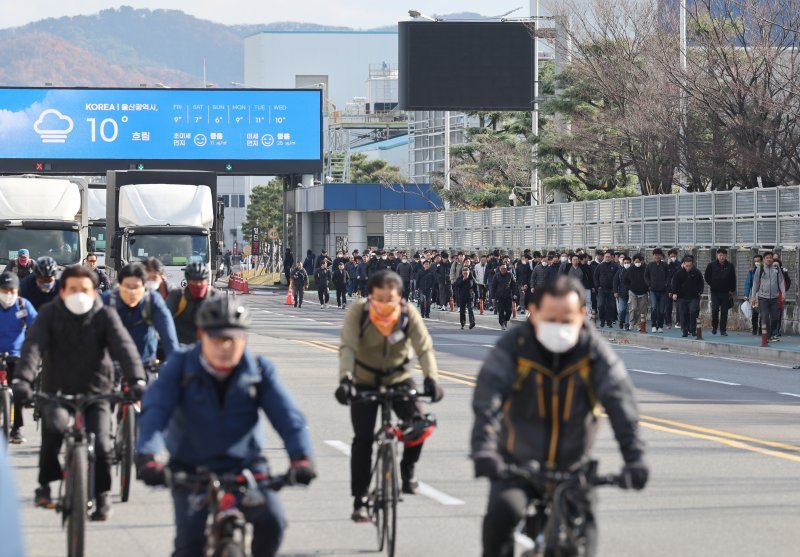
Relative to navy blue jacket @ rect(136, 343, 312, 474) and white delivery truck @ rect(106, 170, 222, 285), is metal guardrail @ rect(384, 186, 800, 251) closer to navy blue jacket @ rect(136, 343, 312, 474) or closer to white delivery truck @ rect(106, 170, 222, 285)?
white delivery truck @ rect(106, 170, 222, 285)

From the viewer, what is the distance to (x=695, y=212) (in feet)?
119

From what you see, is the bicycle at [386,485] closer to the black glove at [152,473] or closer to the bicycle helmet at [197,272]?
the black glove at [152,473]

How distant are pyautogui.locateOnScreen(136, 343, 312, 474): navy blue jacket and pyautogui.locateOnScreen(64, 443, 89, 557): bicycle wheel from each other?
6.63 ft

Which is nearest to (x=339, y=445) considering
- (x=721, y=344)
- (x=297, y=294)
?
(x=721, y=344)

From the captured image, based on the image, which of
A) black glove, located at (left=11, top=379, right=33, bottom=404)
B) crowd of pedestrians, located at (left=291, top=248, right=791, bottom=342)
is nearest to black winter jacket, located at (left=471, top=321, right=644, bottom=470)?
black glove, located at (left=11, top=379, right=33, bottom=404)

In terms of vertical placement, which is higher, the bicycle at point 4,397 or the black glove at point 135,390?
the black glove at point 135,390

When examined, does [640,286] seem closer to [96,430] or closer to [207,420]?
[96,430]

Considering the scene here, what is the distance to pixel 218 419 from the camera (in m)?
6.32

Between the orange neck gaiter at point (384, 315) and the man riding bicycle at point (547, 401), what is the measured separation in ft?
10.2

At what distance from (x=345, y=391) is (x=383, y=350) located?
550mm

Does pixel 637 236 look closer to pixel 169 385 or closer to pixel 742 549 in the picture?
Result: pixel 742 549

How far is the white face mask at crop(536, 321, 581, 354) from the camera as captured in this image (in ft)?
20.2

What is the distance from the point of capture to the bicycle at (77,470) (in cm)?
826

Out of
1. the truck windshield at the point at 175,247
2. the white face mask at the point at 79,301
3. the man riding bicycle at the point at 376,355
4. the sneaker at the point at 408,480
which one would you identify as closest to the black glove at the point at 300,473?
the man riding bicycle at the point at 376,355
